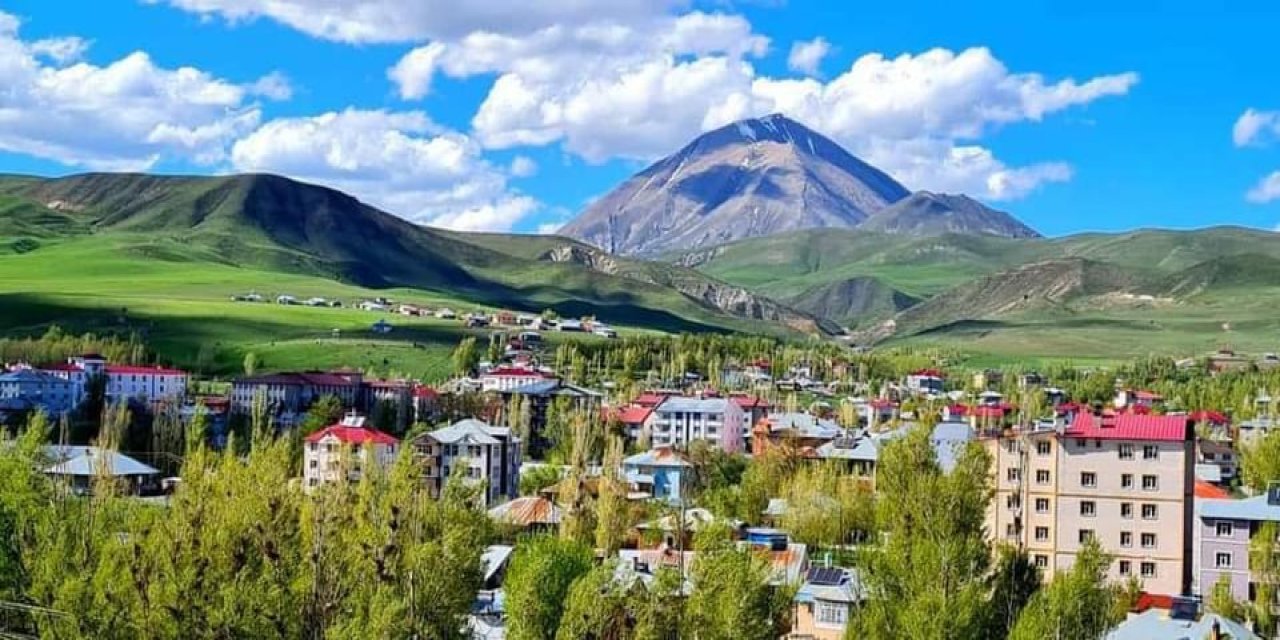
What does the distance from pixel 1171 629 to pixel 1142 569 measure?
1089 centimetres

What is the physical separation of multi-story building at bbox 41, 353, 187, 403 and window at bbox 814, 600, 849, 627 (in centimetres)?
6317

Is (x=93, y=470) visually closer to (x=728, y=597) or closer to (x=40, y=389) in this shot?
(x=728, y=597)

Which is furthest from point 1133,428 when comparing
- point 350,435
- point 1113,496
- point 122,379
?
point 122,379

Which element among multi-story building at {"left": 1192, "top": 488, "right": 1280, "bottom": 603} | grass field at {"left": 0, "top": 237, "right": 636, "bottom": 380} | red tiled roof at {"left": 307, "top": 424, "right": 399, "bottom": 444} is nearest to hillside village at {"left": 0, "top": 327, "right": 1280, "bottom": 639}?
multi-story building at {"left": 1192, "top": 488, "right": 1280, "bottom": 603}

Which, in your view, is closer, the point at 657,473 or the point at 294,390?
the point at 657,473

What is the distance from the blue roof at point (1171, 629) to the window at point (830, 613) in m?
6.85

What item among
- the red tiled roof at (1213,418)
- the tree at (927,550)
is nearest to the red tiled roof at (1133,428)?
the tree at (927,550)

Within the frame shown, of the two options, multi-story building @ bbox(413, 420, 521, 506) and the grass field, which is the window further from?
the grass field

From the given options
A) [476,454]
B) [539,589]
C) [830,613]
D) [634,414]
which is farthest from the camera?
[634,414]

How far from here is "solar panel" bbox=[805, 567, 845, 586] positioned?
38625mm

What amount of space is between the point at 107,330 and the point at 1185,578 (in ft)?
386

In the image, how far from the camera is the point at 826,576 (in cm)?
3931

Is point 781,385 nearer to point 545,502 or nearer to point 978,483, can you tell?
point 545,502

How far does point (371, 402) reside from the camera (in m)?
99.2
